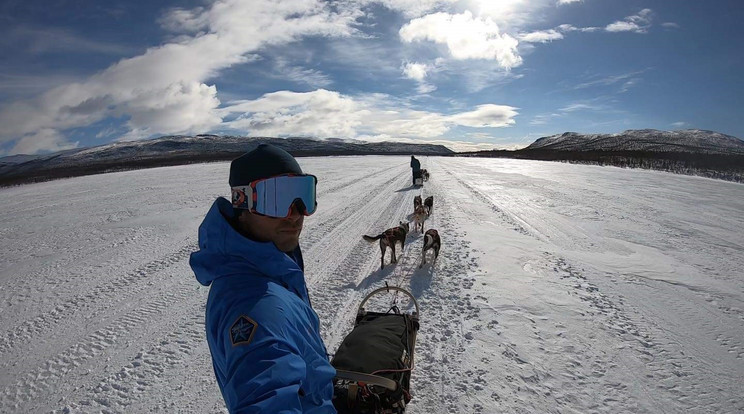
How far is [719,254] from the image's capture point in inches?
291

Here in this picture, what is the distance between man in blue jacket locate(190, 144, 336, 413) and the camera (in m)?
1.08

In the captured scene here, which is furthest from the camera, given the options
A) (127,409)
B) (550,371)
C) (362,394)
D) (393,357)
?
(550,371)

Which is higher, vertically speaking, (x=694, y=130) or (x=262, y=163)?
(x=694, y=130)

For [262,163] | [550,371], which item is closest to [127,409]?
[262,163]

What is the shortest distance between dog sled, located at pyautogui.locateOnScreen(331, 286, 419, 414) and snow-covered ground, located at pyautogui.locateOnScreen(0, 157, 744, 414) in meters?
0.71

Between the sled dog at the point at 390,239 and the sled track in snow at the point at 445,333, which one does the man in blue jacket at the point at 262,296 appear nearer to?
the sled track in snow at the point at 445,333

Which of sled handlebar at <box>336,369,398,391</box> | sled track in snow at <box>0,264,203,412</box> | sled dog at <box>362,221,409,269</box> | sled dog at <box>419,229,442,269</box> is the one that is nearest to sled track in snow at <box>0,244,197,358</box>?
sled track in snow at <box>0,264,203,412</box>

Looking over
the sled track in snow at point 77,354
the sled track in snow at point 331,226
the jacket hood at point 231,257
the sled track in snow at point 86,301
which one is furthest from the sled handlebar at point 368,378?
the sled track in snow at point 86,301

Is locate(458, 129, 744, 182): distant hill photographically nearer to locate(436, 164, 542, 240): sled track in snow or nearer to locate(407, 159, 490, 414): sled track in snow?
locate(436, 164, 542, 240): sled track in snow

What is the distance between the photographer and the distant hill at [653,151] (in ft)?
92.0

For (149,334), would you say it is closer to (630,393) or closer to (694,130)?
(630,393)

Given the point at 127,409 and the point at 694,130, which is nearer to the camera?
the point at 127,409

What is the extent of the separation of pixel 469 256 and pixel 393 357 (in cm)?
477

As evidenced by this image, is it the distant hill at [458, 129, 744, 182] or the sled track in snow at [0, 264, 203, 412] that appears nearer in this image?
the sled track in snow at [0, 264, 203, 412]
